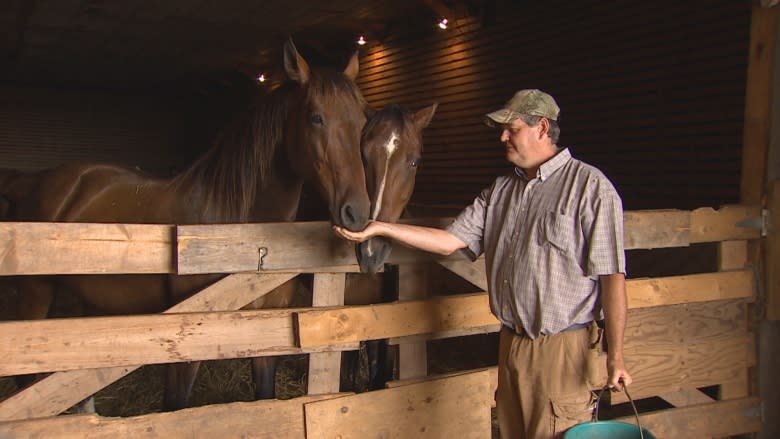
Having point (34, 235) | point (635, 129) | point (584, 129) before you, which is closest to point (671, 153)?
point (635, 129)

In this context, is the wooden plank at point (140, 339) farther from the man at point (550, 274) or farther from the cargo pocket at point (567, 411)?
the cargo pocket at point (567, 411)

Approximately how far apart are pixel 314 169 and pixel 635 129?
17.9 ft

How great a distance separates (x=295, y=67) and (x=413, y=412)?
1712 millimetres

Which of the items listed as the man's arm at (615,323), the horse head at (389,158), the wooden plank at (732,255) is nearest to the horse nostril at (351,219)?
the horse head at (389,158)

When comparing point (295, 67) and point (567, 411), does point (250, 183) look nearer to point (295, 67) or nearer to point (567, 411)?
point (295, 67)

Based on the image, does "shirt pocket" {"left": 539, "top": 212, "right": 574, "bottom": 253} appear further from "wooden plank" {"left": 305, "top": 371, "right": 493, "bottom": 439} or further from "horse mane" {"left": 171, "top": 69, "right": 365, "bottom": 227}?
"horse mane" {"left": 171, "top": 69, "right": 365, "bottom": 227}

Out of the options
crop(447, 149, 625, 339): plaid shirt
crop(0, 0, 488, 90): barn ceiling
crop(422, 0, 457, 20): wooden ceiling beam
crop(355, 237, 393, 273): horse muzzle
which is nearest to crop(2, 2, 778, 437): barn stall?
crop(355, 237, 393, 273): horse muzzle

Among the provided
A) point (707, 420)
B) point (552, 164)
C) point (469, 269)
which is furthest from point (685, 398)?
point (552, 164)

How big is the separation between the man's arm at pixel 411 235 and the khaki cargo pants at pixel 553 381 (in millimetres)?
490

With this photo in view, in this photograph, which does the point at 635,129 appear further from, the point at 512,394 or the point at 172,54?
the point at 172,54

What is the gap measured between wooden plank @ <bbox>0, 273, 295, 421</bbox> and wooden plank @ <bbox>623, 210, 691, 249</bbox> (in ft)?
6.23

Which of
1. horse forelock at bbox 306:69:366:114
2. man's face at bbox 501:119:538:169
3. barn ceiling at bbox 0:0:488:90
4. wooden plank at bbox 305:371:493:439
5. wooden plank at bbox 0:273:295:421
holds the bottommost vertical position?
wooden plank at bbox 305:371:493:439

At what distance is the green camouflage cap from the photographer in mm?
2293

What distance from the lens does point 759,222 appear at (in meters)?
3.62
